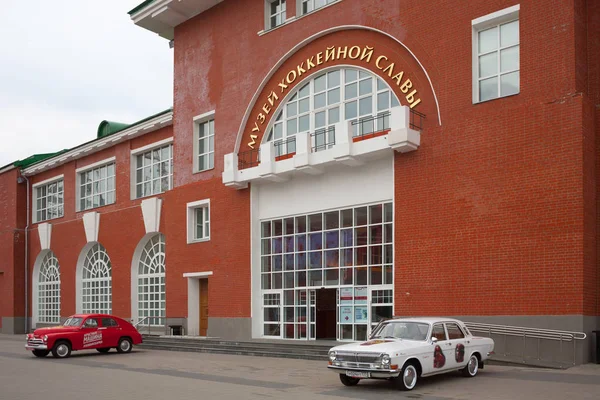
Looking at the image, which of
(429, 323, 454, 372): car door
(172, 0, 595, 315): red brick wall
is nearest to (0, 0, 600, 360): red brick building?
(172, 0, 595, 315): red brick wall

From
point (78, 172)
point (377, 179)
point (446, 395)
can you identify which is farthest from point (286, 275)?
point (78, 172)

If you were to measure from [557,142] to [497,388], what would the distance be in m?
7.06

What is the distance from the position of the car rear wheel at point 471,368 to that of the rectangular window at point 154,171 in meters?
19.1

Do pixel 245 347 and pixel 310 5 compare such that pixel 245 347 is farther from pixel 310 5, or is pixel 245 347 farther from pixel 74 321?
pixel 310 5

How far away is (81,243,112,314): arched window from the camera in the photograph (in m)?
35.3

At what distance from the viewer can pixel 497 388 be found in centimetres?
1355

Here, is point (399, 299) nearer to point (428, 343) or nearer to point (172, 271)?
point (428, 343)

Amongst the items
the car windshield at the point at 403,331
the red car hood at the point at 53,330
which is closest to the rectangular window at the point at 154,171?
the red car hood at the point at 53,330

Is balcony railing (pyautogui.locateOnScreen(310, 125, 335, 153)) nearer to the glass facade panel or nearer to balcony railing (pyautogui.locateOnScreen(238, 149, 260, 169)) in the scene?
the glass facade panel

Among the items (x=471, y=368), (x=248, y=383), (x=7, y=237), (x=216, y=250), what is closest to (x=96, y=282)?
(x=7, y=237)

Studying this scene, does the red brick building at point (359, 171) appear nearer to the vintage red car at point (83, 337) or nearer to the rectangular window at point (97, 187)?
the rectangular window at point (97, 187)

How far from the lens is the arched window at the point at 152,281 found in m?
31.8

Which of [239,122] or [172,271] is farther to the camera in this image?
[172,271]

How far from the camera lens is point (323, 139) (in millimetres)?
23625
